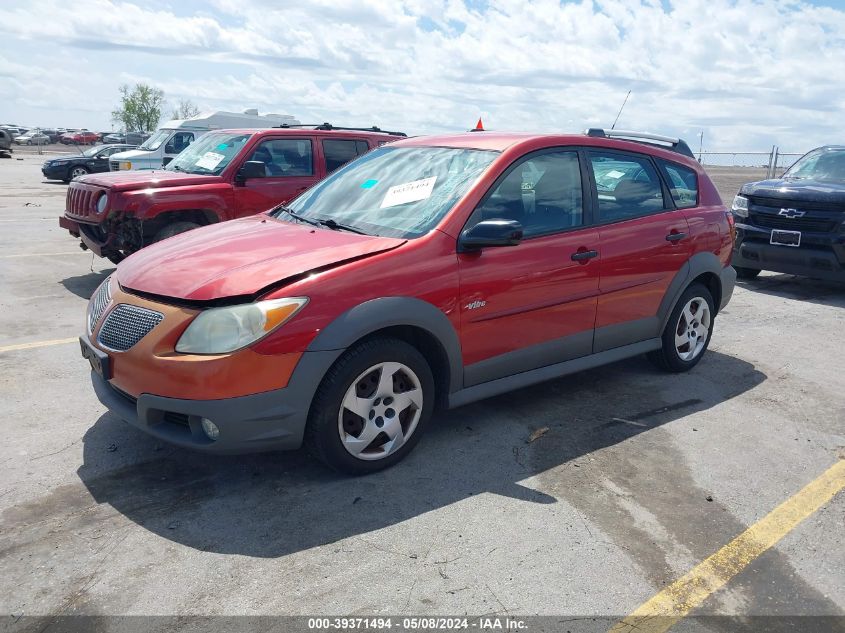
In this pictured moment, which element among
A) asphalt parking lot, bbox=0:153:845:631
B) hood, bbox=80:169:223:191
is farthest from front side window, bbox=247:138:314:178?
asphalt parking lot, bbox=0:153:845:631

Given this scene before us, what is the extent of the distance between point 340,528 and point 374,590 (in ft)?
1.60

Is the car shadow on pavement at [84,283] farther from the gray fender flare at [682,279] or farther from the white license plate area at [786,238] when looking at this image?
the white license plate area at [786,238]

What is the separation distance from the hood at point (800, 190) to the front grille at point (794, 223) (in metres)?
0.24

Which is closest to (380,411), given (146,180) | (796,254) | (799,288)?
(146,180)

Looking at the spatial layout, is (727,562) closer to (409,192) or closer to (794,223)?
(409,192)

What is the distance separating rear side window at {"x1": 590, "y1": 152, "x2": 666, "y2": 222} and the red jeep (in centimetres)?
422

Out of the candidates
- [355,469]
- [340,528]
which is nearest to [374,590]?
[340,528]

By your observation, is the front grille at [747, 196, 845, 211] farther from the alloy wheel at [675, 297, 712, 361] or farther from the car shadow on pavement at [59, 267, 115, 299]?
the car shadow on pavement at [59, 267, 115, 299]

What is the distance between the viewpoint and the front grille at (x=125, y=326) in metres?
3.56

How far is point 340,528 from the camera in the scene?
3354mm

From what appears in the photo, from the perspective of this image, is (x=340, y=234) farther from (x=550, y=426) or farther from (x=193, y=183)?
(x=193, y=183)

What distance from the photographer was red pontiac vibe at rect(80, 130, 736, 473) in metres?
3.43

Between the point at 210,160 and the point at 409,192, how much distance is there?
5115 mm

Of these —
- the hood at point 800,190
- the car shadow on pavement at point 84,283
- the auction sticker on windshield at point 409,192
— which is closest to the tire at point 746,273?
the hood at point 800,190
